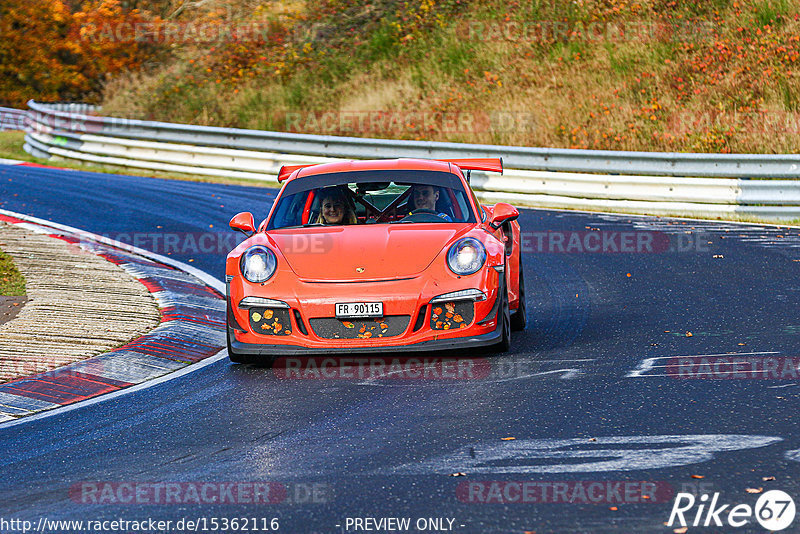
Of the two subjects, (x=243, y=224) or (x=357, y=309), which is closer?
(x=357, y=309)

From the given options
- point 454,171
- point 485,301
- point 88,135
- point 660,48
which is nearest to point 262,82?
point 88,135

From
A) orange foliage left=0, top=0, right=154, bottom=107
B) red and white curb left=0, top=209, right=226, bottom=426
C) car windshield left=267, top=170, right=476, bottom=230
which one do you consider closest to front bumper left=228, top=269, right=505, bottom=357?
red and white curb left=0, top=209, right=226, bottom=426

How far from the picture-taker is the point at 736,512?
14.6 ft

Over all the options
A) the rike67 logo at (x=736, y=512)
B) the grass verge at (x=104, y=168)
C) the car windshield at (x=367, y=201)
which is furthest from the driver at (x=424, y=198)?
the grass verge at (x=104, y=168)

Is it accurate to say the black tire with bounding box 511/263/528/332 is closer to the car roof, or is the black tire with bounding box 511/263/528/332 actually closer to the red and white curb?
the car roof

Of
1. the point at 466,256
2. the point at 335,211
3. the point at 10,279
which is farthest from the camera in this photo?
the point at 10,279

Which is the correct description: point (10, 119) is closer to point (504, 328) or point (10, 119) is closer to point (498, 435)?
point (504, 328)

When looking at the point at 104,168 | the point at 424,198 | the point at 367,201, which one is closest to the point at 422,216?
the point at 424,198

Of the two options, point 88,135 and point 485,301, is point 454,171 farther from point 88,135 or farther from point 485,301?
point 88,135

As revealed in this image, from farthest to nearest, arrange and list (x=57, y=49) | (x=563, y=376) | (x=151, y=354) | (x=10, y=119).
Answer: (x=57, y=49) < (x=10, y=119) < (x=151, y=354) < (x=563, y=376)

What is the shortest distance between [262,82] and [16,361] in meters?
21.5

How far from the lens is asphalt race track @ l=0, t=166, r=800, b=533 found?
4750mm

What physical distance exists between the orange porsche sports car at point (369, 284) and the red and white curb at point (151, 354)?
726 mm

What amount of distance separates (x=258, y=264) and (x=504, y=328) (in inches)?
70.1
